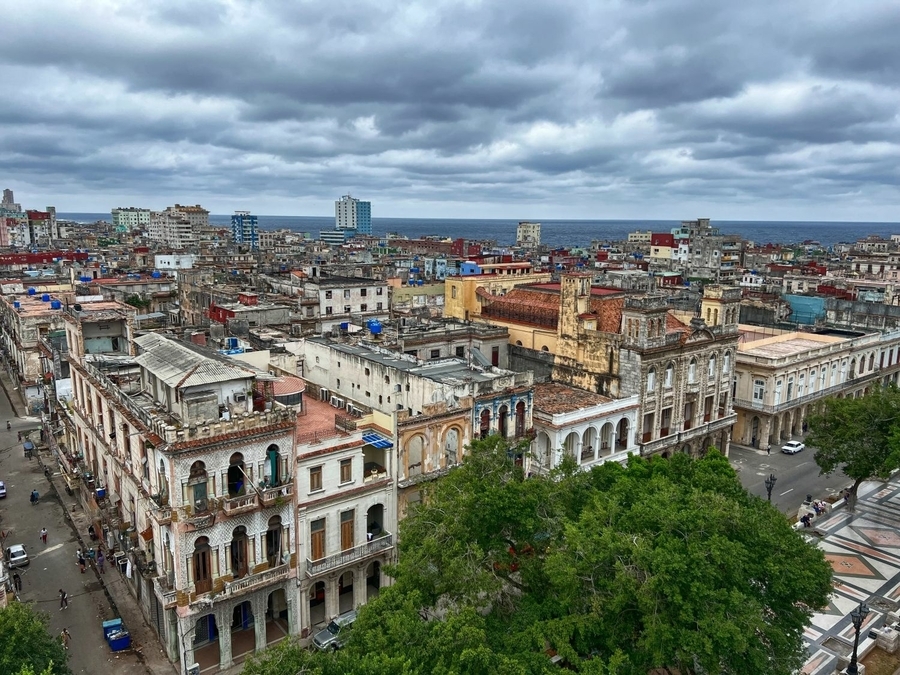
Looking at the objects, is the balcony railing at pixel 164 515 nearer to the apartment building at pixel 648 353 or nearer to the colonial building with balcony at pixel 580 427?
the colonial building with balcony at pixel 580 427

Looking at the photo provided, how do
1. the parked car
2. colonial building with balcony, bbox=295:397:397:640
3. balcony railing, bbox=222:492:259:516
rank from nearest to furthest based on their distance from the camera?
balcony railing, bbox=222:492:259:516, the parked car, colonial building with balcony, bbox=295:397:397:640

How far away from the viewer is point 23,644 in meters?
24.2

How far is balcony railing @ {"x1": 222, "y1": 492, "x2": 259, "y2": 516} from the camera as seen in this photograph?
3209cm

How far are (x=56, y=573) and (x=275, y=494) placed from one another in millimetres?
20596

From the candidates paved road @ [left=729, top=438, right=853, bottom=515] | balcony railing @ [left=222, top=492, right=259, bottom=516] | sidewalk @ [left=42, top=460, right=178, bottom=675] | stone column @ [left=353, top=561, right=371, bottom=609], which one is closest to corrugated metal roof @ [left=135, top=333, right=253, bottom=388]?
balcony railing @ [left=222, top=492, right=259, bottom=516]

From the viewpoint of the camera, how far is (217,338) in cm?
5688

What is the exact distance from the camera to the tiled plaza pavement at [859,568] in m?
35.1

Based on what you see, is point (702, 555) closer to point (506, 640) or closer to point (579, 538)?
point (579, 538)

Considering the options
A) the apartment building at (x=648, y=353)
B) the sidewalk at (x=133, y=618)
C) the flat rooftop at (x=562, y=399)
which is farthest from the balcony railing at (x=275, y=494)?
the apartment building at (x=648, y=353)

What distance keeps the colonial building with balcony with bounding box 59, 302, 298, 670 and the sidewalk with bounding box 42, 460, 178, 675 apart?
0.72 metres

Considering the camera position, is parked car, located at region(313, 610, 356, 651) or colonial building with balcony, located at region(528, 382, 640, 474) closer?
parked car, located at region(313, 610, 356, 651)

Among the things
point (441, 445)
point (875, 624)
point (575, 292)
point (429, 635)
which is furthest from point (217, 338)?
point (875, 624)

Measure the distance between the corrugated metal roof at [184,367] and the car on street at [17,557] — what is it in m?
17.4

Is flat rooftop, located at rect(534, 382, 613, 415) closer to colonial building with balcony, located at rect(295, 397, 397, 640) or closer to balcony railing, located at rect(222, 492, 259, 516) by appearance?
colonial building with balcony, located at rect(295, 397, 397, 640)
